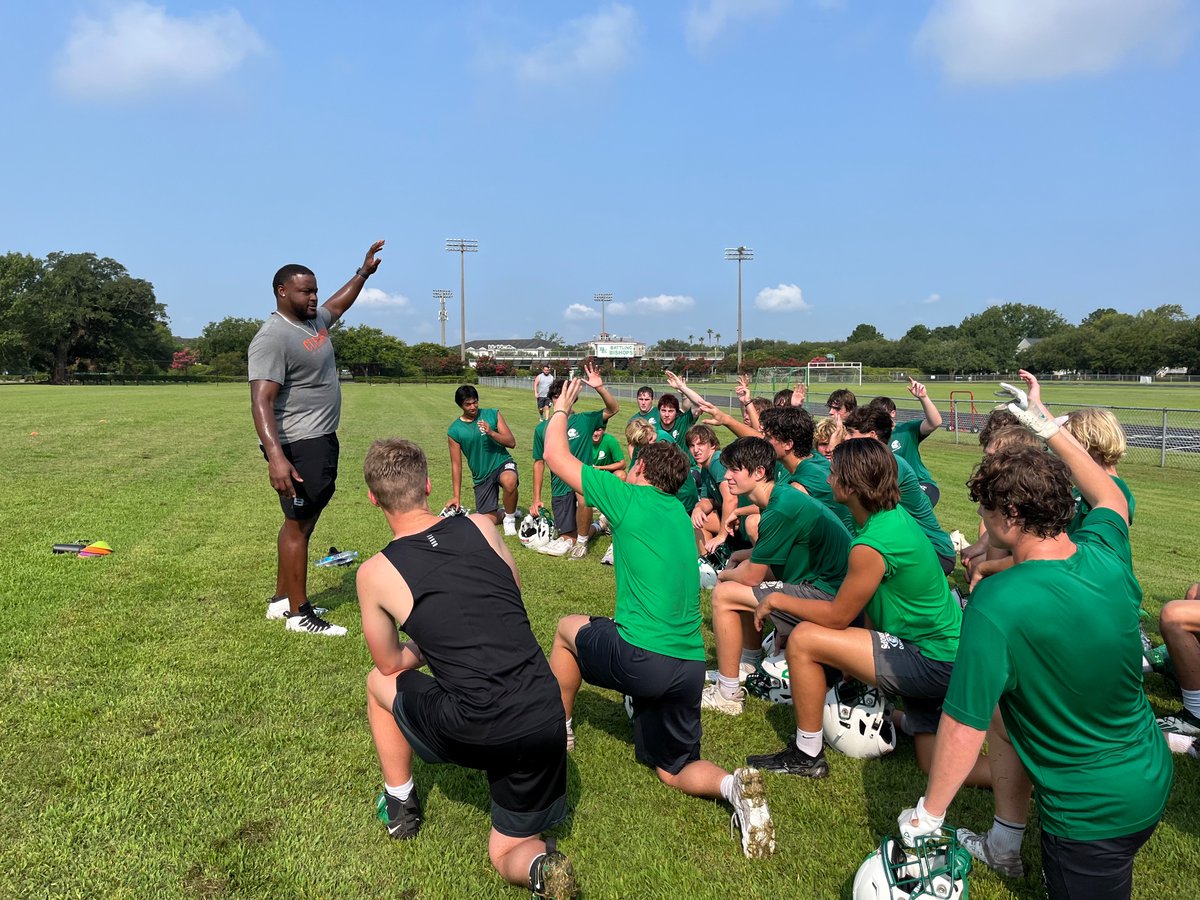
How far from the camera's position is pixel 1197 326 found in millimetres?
74812

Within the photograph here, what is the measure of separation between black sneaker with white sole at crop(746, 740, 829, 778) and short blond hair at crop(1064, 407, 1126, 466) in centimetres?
218

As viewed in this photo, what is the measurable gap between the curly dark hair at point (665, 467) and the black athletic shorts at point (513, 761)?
3.96 feet

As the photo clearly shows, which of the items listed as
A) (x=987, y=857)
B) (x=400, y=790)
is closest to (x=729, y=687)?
(x=987, y=857)

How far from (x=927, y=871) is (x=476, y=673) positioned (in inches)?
66.1

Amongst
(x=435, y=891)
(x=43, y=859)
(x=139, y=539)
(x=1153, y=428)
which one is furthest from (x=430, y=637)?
(x=1153, y=428)

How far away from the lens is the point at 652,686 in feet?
11.0

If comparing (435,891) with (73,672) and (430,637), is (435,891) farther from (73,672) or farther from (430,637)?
(73,672)

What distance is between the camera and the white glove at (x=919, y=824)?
2.36 meters

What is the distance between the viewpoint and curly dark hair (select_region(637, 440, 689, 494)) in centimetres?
352

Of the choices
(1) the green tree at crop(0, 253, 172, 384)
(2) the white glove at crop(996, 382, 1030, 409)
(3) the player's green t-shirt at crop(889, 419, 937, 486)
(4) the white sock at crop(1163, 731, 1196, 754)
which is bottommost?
(4) the white sock at crop(1163, 731, 1196, 754)

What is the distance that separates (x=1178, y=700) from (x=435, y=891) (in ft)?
15.4

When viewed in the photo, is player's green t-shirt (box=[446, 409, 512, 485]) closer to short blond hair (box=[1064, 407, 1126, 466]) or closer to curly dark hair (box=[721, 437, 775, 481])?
curly dark hair (box=[721, 437, 775, 481])

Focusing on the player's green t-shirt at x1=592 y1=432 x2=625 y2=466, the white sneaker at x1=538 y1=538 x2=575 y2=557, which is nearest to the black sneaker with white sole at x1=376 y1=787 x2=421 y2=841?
the white sneaker at x1=538 y1=538 x2=575 y2=557

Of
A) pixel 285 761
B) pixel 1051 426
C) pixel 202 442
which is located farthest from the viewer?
pixel 202 442
